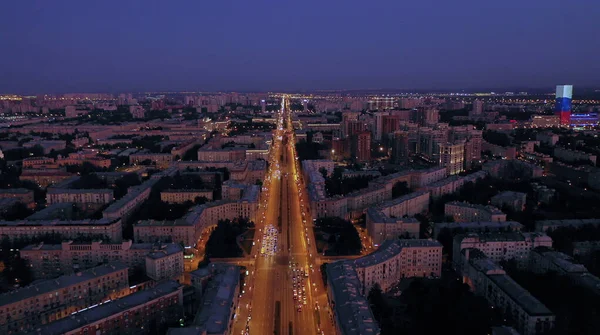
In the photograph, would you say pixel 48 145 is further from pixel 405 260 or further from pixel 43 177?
pixel 405 260

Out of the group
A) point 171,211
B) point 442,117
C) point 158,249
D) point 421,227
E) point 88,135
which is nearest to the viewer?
point 158,249

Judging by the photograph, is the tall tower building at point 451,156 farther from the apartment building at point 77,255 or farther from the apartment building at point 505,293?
the apartment building at point 77,255

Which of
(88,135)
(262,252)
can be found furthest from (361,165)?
(88,135)

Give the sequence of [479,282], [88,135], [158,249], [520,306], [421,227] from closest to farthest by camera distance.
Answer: [520,306], [479,282], [158,249], [421,227], [88,135]

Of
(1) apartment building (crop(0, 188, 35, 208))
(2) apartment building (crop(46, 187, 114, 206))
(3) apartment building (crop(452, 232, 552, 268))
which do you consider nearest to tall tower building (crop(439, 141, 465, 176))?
(3) apartment building (crop(452, 232, 552, 268))

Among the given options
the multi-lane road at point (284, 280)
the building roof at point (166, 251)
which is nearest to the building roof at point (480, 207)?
the multi-lane road at point (284, 280)

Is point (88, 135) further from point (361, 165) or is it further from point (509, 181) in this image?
point (509, 181)
